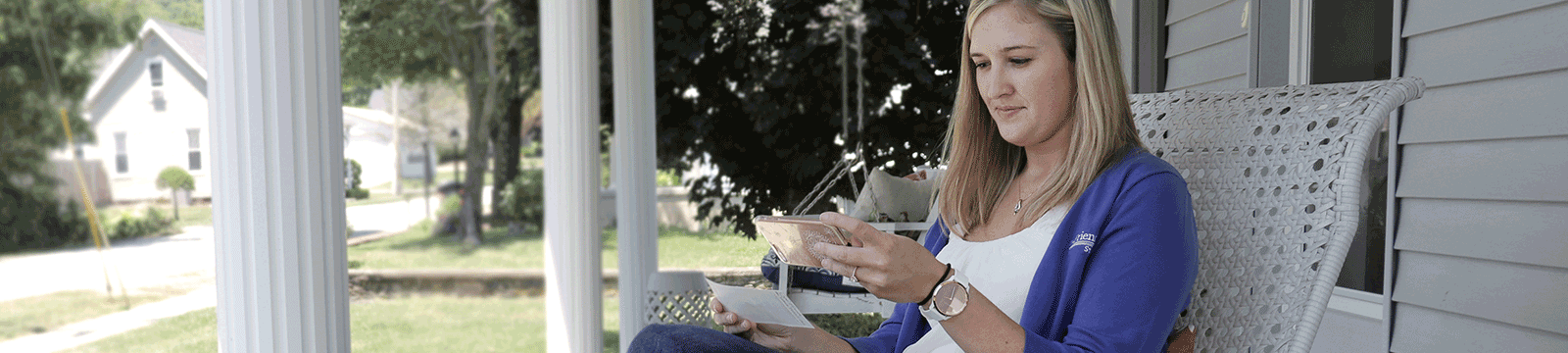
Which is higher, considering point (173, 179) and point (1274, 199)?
point (1274, 199)

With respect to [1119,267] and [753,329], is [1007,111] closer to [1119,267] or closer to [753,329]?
[1119,267]

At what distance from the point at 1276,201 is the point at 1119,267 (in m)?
0.35

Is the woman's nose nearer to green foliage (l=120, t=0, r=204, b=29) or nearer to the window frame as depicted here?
green foliage (l=120, t=0, r=204, b=29)

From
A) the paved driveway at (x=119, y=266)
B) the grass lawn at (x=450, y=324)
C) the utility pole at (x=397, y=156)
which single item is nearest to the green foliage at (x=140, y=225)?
the paved driveway at (x=119, y=266)

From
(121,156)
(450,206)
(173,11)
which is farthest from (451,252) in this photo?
(173,11)

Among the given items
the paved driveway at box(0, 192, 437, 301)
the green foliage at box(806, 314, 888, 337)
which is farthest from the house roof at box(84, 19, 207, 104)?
the green foliage at box(806, 314, 888, 337)

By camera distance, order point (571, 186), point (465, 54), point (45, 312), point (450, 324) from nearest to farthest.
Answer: point (571, 186) < point (45, 312) < point (450, 324) < point (465, 54)

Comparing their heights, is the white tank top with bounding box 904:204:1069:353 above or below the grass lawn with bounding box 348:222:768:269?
above

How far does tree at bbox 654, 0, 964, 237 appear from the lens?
425cm

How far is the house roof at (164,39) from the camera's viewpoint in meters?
5.57

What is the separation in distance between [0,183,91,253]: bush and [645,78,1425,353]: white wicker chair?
6.29 m

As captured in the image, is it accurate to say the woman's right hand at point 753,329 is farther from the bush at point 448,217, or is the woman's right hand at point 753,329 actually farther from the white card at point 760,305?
→ the bush at point 448,217

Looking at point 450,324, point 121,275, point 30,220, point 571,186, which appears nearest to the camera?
point 571,186

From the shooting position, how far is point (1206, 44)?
2684mm
